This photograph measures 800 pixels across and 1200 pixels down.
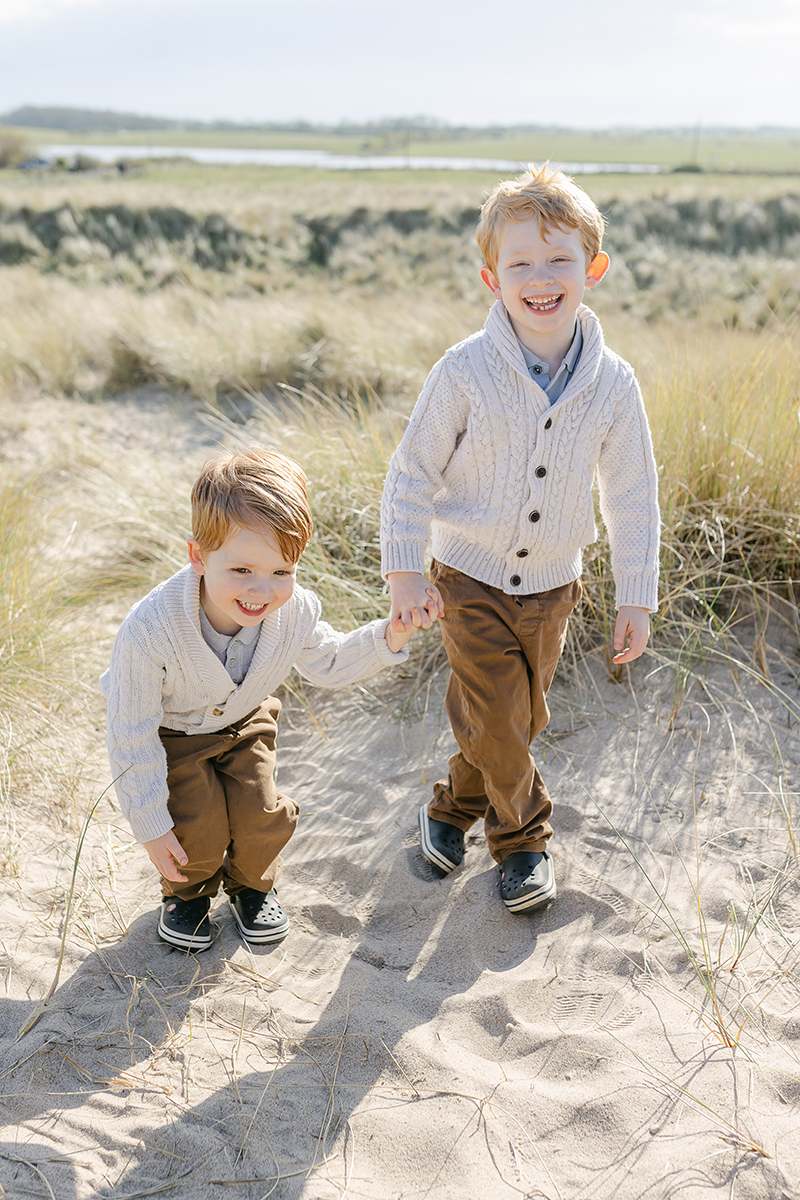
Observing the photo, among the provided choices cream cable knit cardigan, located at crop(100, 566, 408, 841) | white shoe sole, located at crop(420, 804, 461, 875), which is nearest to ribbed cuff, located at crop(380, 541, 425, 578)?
cream cable knit cardigan, located at crop(100, 566, 408, 841)

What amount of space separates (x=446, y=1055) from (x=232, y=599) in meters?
1.10

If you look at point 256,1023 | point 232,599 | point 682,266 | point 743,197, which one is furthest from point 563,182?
point 743,197

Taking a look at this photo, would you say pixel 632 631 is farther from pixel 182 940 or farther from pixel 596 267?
pixel 182 940

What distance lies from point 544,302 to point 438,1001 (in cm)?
165

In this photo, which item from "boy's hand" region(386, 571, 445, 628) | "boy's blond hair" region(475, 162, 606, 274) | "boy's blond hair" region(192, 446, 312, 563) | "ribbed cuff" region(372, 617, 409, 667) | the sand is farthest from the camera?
"ribbed cuff" region(372, 617, 409, 667)

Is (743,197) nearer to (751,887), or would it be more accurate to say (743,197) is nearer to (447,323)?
(447,323)

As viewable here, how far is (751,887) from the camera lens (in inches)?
93.9

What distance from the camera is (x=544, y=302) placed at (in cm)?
204

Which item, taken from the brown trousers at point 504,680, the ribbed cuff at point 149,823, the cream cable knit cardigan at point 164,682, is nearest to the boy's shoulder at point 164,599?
the cream cable knit cardigan at point 164,682

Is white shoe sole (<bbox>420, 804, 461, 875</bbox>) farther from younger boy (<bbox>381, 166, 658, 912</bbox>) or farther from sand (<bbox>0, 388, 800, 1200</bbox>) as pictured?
younger boy (<bbox>381, 166, 658, 912</bbox>)

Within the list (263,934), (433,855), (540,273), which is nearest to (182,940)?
(263,934)

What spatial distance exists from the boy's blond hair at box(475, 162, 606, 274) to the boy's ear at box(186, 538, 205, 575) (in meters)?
0.94

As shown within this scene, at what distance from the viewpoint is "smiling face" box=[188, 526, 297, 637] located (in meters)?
1.93

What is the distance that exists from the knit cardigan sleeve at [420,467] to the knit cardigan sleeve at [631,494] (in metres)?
0.38
